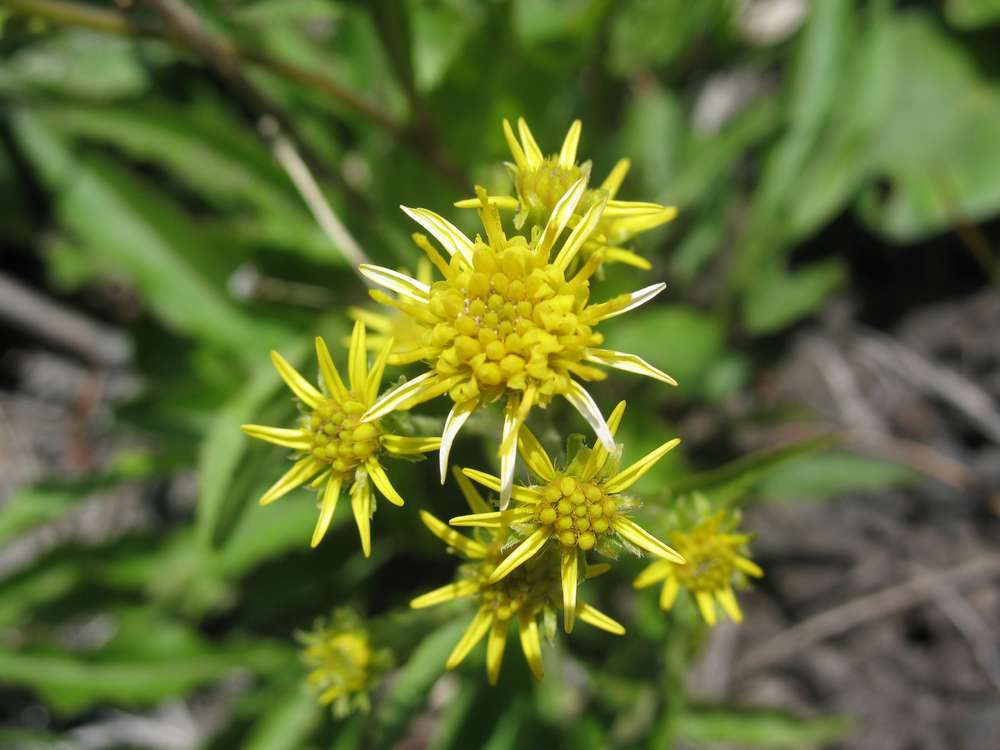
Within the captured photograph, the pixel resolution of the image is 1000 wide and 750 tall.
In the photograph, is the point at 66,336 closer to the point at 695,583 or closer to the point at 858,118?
the point at 695,583

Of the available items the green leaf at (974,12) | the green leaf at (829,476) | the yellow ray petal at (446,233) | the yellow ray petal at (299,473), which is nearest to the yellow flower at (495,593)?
the yellow ray petal at (299,473)

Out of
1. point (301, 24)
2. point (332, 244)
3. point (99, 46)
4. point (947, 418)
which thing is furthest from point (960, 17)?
point (99, 46)

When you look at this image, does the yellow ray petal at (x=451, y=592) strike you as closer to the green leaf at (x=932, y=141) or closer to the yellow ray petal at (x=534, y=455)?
the yellow ray petal at (x=534, y=455)

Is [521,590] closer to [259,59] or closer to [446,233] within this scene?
[446,233]

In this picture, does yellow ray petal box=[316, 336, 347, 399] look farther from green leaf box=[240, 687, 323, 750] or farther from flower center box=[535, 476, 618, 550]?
green leaf box=[240, 687, 323, 750]

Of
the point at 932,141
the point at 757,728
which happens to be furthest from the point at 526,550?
the point at 932,141

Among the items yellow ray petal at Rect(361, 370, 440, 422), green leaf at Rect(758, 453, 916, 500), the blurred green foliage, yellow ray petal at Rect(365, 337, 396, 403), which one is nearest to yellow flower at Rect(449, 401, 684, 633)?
yellow ray petal at Rect(361, 370, 440, 422)
